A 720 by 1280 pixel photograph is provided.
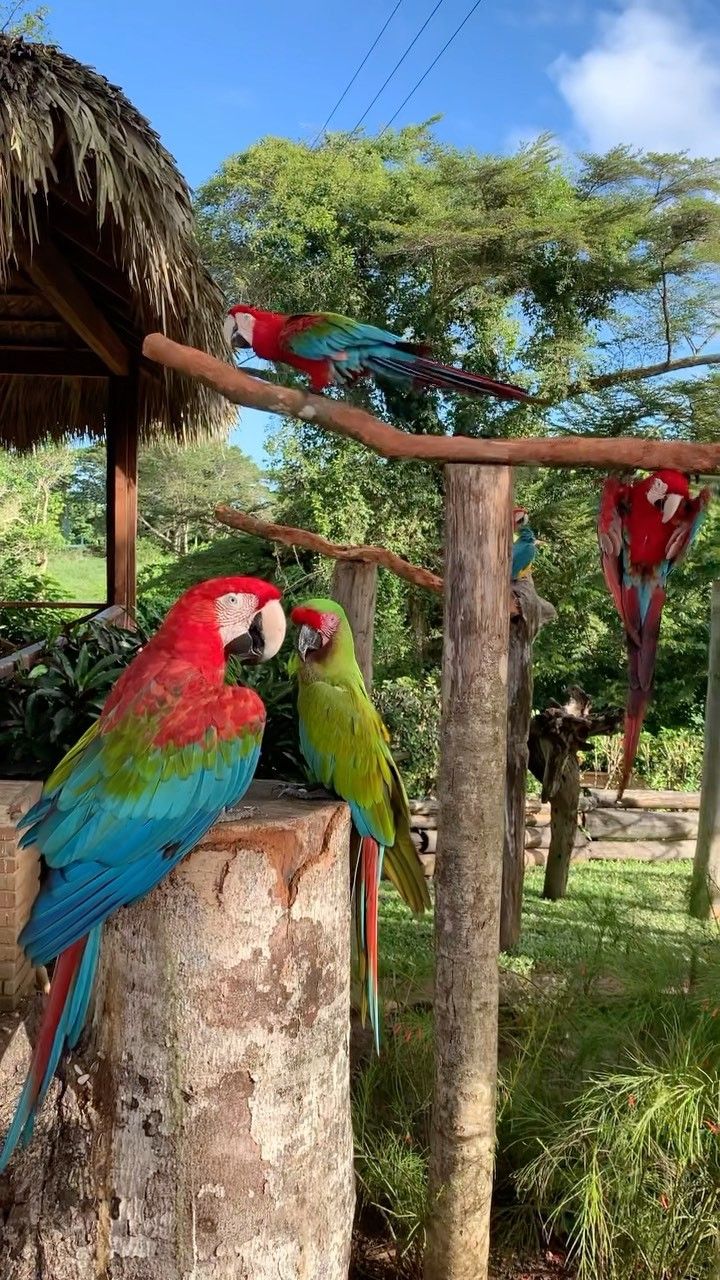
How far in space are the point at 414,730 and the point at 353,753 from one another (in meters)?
5.86

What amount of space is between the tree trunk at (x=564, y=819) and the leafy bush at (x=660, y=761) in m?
2.97

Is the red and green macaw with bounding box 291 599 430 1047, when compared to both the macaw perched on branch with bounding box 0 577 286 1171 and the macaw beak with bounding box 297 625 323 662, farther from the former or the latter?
the macaw perched on branch with bounding box 0 577 286 1171

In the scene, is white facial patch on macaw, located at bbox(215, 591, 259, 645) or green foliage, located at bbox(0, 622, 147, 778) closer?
white facial patch on macaw, located at bbox(215, 591, 259, 645)

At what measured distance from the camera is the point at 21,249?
344 centimetres

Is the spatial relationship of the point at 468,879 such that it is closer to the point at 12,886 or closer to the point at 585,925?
the point at 12,886

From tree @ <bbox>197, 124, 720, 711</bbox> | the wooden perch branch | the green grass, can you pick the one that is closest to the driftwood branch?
tree @ <bbox>197, 124, 720, 711</bbox>

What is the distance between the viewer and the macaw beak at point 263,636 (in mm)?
1208

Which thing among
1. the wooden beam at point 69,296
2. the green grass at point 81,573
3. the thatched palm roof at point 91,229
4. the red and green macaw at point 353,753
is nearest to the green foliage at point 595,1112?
the red and green macaw at point 353,753

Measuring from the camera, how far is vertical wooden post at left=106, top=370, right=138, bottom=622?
490cm

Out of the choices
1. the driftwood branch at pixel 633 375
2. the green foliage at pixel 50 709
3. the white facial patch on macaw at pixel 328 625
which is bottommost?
the green foliage at pixel 50 709

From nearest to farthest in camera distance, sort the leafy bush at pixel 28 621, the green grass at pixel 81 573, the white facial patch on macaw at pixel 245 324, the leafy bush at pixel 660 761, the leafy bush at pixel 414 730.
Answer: the white facial patch on macaw at pixel 245 324, the leafy bush at pixel 28 621, the leafy bush at pixel 414 730, the leafy bush at pixel 660 761, the green grass at pixel 81 573

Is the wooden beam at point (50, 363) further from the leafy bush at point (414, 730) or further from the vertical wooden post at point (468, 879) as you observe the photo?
the vertical wooden post at point (468, 879)

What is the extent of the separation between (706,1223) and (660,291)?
1104cm

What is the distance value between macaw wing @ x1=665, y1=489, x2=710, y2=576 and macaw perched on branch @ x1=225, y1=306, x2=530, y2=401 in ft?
1.19
